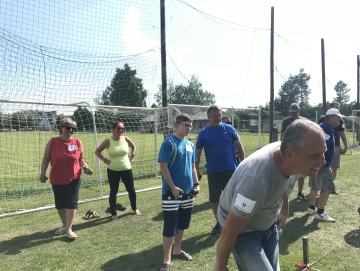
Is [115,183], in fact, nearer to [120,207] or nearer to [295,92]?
[120,207]

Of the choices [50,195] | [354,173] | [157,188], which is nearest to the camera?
[50,195]

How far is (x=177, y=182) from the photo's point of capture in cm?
365

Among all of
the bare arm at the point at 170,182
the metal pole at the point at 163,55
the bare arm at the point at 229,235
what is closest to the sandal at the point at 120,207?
the bare arm at the point at 170,182

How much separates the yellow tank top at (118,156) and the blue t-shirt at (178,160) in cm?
225

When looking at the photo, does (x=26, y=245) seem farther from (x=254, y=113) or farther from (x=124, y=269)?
(x=254, y=113)

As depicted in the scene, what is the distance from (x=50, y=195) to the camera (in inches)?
307

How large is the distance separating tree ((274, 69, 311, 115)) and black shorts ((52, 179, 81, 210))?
38969mm

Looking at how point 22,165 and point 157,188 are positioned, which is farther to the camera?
point 22,165

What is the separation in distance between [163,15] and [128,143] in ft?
17.0

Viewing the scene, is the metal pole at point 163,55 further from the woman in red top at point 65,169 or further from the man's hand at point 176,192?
the man's hand at point 176,192

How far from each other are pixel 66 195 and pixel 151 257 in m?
1.77

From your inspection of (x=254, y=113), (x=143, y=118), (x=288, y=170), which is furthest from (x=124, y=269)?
(x=254, y=113)

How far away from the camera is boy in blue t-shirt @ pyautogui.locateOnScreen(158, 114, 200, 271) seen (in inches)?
138

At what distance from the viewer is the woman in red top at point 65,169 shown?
466 cm
